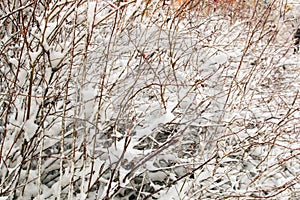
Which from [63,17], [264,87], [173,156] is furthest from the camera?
[264,87]

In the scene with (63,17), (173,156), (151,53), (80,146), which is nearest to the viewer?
(63,17)

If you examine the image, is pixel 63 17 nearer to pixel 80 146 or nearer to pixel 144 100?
pixel 80 146

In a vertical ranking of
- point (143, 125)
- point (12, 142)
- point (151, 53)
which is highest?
point (151, 53)

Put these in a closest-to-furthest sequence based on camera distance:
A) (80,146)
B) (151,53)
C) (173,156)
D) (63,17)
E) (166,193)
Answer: (63,17), (80,146), (166,193), (173,156), (151,53)

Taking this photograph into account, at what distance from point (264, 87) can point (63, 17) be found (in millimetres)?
2390

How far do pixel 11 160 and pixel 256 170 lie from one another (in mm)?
1164

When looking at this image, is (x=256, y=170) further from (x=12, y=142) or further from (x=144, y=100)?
(x=12, y=142)

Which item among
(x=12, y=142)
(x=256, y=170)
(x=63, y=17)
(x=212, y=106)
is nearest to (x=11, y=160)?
(x=12, y=142)

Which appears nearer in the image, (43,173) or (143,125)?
(43,173)

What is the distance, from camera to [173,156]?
5.38 ft

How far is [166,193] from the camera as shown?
1.47 meters

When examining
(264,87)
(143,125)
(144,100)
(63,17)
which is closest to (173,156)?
(143,125)

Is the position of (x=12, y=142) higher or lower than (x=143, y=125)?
lower

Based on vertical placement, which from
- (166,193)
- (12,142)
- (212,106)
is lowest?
(166,193)
